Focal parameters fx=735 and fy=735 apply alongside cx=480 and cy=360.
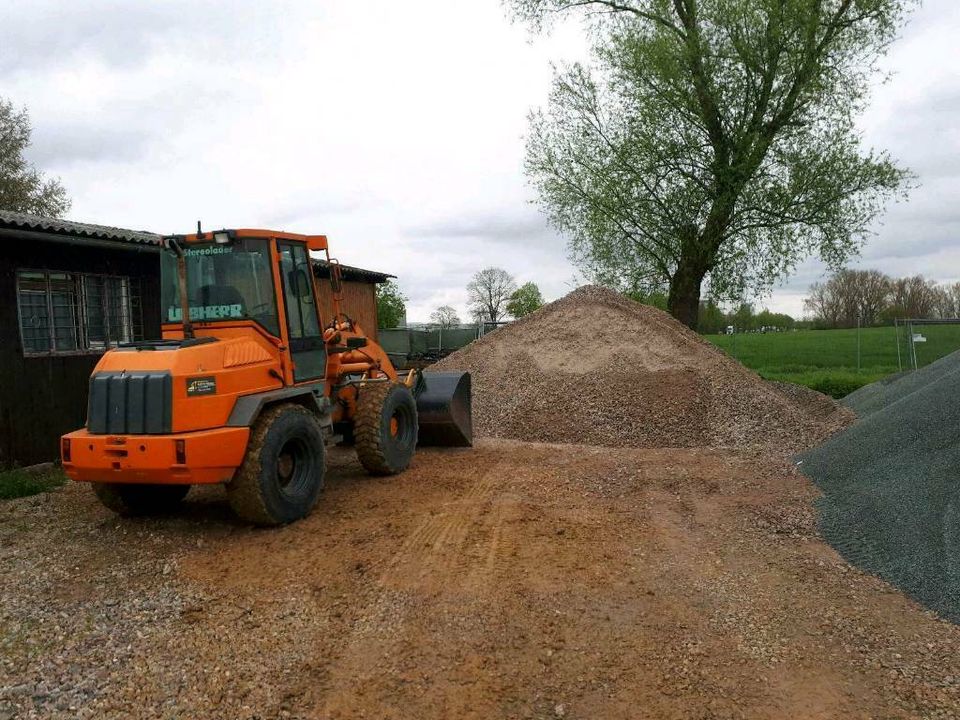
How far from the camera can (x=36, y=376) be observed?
9.59 m

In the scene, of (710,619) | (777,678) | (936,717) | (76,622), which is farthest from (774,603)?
(76,622)

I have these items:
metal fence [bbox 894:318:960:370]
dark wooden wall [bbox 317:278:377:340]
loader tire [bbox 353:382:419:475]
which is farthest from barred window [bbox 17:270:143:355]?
metal fence [bbox 894:318:960:370]

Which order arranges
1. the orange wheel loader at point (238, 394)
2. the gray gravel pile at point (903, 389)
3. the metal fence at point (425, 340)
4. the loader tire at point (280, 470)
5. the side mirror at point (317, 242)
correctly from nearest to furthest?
1. the orange wheel loader at point (238, 394)
2. the loader tire at point (280, 470)
3. the side mirror at point (317, 242)
4. the gray gravel pile at point (903, 389)
5. the metal fence at point (425, 340)

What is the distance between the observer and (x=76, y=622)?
4703mm

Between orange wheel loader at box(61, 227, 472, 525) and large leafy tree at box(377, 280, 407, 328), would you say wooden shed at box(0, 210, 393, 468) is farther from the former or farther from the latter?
large leafy tree at box(377, 280, 407, 328)

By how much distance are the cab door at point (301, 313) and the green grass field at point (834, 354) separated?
46.8 feet

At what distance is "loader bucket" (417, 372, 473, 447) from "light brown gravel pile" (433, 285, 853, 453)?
195 cm

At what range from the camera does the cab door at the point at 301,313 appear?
23.3 ft

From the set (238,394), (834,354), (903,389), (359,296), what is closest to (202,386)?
(238,394)

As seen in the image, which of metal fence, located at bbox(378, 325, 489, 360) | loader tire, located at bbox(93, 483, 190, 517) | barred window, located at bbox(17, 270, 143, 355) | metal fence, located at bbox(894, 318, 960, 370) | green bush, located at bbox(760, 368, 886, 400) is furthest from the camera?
metal fence, located at bbox(378, 325, 489, 360)

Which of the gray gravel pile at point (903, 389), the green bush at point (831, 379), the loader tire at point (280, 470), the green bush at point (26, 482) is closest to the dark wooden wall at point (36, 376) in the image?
the green bush at point (26, 482)

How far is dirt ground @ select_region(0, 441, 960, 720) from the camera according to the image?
3.73m

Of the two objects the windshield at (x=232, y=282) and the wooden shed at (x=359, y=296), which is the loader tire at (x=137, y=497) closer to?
the windshield at (x=232, y=282)

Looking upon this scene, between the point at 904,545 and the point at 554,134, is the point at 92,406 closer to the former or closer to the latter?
the point at 904,545
